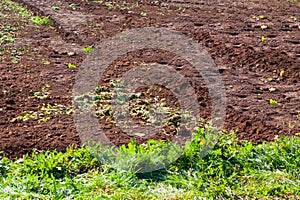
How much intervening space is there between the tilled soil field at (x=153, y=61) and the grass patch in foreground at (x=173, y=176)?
0.30 m

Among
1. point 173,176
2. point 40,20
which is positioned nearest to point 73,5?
point 40,20

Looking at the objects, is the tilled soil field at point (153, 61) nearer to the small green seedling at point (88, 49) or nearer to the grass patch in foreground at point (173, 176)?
the small green seedling at point (88, 49)

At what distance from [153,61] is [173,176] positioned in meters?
2.27

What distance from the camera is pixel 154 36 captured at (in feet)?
23.6

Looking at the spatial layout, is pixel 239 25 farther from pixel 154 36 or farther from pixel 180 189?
pixel 180 189

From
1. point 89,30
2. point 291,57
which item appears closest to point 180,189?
point 291,57

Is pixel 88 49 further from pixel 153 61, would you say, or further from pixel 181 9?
pixel 181 9

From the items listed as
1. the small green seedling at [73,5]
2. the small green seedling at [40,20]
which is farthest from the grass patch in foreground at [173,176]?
the small green seedling at [73,5]

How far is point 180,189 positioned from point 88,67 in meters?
2.43

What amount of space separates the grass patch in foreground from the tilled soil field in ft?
0.98

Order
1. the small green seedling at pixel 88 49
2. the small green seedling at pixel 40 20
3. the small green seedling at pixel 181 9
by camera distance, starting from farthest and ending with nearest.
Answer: the small green seedling at pixel 181 9 < the small green seedling at pixel 40 20 < the small green seedling at pixel 88 49

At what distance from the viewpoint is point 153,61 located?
255 inches

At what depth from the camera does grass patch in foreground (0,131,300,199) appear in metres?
4.23

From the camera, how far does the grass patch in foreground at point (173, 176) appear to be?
4234 mm
